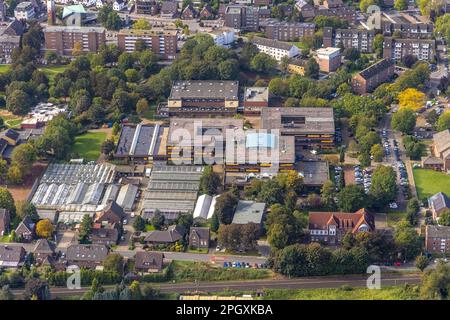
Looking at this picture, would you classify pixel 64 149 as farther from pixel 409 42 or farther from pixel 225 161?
pixel 409 42

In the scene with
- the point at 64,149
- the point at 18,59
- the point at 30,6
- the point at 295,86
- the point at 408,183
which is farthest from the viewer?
the point at 30,6

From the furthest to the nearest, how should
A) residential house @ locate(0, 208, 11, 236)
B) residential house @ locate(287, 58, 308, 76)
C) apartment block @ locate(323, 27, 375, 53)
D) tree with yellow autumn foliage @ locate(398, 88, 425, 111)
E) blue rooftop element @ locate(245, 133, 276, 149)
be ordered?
apartment block @ locate(323, 27, 375, 53)
residential house @ locate(287, 58, 308, 76)
tree with yellow autumn foliage @ locate(398, 88, 425, 111)
blue rooftop element @ locate(245, 133, 276, 149)
residential house @ locate(0, 208, 11, 236)

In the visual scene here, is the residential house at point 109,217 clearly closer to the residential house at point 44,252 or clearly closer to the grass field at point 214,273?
the residential house at point 44,252

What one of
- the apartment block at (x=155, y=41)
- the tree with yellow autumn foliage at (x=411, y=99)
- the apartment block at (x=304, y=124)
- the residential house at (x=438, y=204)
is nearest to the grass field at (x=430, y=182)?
the residential house at (x=438, y=204)

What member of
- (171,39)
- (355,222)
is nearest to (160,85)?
(171,39)

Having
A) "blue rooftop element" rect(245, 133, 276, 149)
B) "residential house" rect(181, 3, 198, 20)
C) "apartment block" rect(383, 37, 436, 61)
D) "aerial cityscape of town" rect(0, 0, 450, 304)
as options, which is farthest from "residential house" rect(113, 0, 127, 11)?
"blue rooftop element" rect(245, 133, 276, 149)

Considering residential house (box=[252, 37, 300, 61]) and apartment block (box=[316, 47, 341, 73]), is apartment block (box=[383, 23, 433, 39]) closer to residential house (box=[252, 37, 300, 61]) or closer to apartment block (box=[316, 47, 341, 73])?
apartment block (box=[316, 47, 341, 73])

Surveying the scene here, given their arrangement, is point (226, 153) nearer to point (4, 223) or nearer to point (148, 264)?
point (148, 264)
